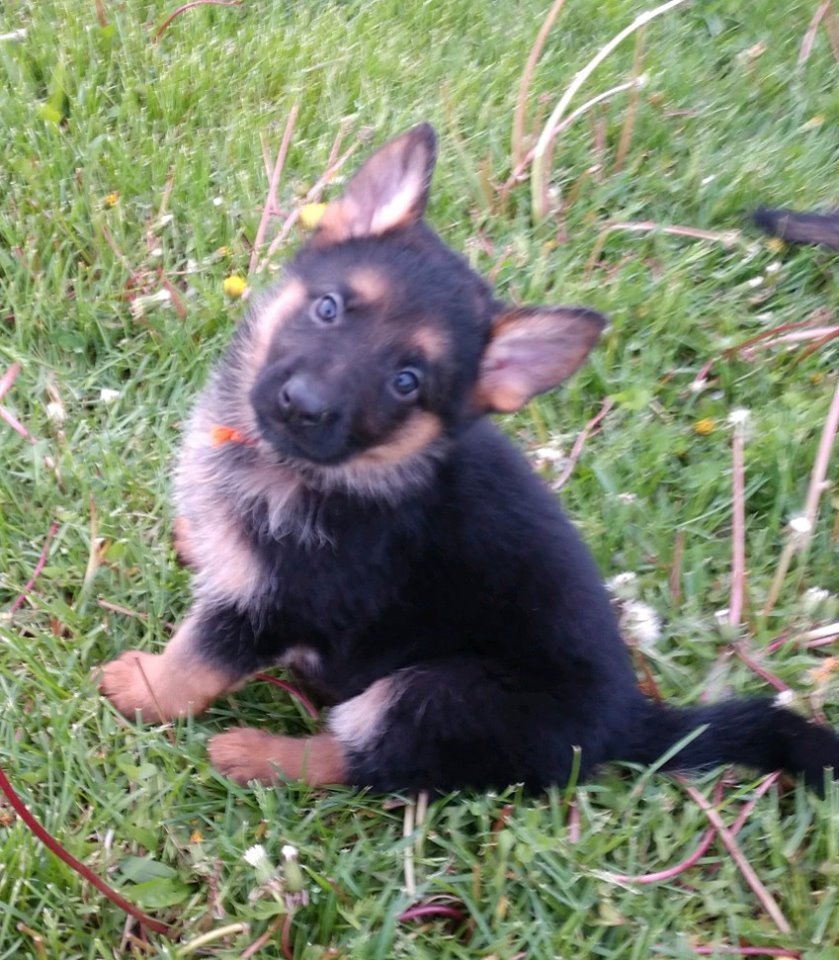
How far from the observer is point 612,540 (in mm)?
3264

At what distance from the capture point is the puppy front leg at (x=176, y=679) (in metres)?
2.68

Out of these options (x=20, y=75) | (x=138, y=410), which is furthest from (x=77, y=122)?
(x=138, y=410)

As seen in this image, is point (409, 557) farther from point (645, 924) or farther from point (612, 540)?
point (645, 924)

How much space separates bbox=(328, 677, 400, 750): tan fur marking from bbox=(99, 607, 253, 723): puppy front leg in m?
0.32

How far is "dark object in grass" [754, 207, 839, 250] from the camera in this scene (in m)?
3.98

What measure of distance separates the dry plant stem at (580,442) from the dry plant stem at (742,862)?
3.64ft

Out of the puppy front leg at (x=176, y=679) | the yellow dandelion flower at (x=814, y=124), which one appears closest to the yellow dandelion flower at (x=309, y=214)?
the puppy front leg at (x=176, y=679)

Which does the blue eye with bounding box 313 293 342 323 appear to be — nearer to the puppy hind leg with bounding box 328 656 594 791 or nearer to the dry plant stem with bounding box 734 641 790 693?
the puppy hind leg with bounding box 328 656 594 791

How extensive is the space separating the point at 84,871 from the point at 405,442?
1.28m

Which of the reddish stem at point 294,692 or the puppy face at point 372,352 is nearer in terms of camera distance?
the puppy face at point 372,352

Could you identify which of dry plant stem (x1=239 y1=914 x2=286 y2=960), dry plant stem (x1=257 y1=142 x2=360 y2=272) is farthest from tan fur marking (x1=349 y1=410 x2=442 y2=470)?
dry plant stem (x1=257 y1=142 x2=360 y2=272)

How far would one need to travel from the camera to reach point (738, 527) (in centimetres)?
325

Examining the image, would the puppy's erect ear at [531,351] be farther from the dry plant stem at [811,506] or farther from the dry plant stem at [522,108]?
the dry plant stem at [522,108]

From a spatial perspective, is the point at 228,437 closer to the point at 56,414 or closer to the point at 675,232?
the point at 56,414
